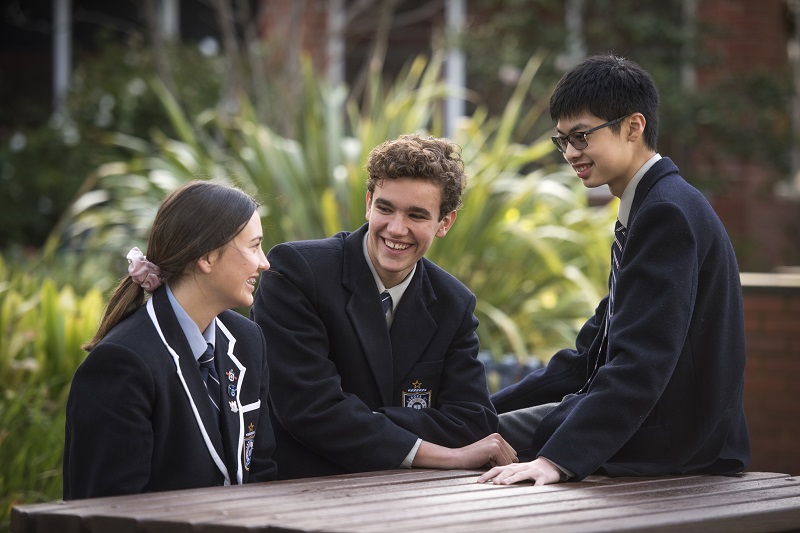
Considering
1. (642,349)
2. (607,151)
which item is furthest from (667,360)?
(607,151)

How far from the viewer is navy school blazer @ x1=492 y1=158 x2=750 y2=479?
3279mm

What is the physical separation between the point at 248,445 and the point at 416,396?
26.1 inches

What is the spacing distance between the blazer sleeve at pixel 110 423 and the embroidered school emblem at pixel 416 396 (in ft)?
3.44

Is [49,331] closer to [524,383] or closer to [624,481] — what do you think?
[524,383]

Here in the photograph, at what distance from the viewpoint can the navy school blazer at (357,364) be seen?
3.61 metres

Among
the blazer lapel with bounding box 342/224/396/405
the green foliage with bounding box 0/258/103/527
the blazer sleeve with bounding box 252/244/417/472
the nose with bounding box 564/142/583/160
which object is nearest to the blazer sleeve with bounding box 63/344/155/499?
the blazer sleeve with bounding box 252/244/417/472

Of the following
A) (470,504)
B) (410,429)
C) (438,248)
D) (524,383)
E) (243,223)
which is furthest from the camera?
(438,248)

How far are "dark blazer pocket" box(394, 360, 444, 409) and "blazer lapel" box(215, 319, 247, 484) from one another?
63 cm

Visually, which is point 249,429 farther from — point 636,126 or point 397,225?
point 636,126

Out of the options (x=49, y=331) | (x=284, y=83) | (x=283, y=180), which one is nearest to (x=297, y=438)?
(x=49, y=331)

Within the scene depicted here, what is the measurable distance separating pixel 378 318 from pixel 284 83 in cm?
672

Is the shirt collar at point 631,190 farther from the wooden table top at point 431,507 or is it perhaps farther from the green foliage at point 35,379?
the green foliage at point 35,379

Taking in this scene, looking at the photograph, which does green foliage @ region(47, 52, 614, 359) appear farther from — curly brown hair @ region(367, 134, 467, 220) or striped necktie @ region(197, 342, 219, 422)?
striped necktie @ region(197, 342, 219, 422)

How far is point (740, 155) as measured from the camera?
11562mm
